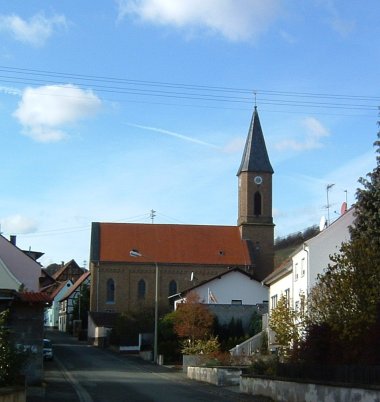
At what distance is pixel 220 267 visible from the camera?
9200 centimetres

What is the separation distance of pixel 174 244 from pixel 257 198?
12441 millimetres

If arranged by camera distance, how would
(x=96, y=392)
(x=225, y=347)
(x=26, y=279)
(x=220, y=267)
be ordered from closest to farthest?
(x=96, y=392) < (x=26, y=279) < (x=225, y=347) < (x=220, y=267)

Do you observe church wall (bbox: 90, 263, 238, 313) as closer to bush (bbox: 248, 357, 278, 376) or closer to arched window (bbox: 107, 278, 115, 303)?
arched window (bbox: 107, 278, 115, 303)

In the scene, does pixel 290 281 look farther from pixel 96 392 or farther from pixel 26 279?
pixel 96 392

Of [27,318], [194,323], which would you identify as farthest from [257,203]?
[27,318]

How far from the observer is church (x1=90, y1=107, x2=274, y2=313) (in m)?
90.6

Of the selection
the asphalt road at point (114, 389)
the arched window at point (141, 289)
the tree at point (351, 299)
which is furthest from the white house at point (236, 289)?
the tree at point (351, 299)

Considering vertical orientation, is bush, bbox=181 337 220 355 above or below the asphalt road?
above

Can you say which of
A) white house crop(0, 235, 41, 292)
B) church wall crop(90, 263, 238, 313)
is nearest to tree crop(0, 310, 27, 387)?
A: white house crop(0, 235, 41, 292)

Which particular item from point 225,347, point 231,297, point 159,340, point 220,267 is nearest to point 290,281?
point 225,347

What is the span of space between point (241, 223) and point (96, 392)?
66.8m

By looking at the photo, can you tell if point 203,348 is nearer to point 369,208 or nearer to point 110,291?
point 369,208

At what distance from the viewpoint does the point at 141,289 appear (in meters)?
91.4

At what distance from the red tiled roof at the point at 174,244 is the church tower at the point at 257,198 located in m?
1.80
